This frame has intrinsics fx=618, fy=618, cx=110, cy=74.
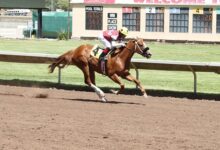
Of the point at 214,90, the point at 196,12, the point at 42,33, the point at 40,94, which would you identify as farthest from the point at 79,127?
the point at 42,33

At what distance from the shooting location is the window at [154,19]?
176 feet

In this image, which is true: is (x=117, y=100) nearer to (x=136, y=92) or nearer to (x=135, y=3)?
(x=136, y=92)

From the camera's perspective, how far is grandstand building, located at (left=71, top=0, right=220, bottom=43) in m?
52.4

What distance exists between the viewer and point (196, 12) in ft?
173

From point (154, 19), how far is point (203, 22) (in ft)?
14.2

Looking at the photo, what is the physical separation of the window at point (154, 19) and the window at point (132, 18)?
35.3 inches

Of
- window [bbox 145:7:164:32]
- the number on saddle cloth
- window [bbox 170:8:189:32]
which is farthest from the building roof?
the number on saddle cloth

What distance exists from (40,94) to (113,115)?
3.78 meters

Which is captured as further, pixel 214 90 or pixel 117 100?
pixel 214 90

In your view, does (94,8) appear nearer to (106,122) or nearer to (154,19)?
(154,19)

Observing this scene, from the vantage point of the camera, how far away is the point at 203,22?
52688mm

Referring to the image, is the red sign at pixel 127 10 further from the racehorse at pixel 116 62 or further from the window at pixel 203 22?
the racehorse at pixel 116 62

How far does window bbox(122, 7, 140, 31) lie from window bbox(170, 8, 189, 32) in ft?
10.1

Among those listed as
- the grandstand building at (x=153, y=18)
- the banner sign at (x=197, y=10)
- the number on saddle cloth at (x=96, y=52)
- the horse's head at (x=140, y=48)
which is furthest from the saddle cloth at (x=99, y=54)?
the banner sign at (x=197, y=10)
